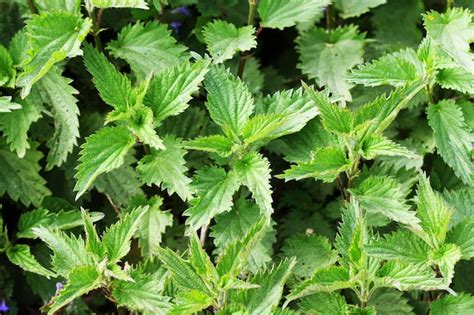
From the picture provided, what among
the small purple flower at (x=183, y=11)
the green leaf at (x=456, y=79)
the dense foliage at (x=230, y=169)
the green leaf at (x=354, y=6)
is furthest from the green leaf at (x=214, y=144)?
the small purple flower at (x=183, y=11)

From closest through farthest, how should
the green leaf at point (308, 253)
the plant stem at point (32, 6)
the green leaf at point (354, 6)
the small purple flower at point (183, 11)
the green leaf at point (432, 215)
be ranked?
the green leaf at point (432, 215) < the green leaf at point (308, 253) < the plant stem at point (32, 6) < the green leaf at point (354, 6) < the small purple flower at point (183, 11)

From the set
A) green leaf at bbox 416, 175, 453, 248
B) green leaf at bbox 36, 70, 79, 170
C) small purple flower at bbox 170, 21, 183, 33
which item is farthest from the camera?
small purple flower at bbox 170, 21, 183, 33

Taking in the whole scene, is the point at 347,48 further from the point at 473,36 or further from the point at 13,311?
the point at 13,311

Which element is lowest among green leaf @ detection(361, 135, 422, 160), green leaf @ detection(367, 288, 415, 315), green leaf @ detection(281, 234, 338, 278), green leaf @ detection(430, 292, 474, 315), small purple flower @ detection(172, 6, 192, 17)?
green leaf @ detection(367, 288, 415, 315)

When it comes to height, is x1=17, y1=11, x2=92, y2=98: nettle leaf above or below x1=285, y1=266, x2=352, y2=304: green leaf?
above

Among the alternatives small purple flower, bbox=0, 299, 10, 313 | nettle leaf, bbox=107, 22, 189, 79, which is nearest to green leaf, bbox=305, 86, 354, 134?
nettle leaf, bbox=107, 22, 189, 79

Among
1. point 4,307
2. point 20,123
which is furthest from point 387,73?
point 4,307

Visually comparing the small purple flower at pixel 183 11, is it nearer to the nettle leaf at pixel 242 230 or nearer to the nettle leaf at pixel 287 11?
the nettle leaf at pixel 287 11

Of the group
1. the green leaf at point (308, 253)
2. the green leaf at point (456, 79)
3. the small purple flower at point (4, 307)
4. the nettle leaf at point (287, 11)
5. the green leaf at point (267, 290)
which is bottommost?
the small purple flower at point (4, 307)

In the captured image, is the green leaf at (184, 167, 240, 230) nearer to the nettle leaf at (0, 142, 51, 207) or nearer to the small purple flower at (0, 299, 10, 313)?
the nettle leaf at (0, 142, 51, 207)
